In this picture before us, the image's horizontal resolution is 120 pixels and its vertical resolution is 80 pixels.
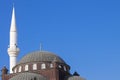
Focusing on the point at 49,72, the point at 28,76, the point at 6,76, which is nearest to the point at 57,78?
the point at 49,72

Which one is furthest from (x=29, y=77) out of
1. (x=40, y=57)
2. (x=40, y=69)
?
(x=40, y=57)

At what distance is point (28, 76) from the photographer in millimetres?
39906

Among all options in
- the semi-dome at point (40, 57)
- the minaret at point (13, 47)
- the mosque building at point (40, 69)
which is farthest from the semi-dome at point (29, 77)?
the minaret at point (13, 47)

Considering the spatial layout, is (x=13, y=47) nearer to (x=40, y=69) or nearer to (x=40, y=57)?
(x=40, y=57)

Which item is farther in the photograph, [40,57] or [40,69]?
[40,57]

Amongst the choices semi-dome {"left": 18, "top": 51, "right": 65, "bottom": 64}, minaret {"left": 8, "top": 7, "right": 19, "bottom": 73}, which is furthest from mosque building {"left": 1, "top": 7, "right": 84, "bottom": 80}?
minaret {"left": 8, "top": 7, "right": 19, "bottom": 73}

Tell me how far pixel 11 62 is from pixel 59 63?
13.8 metres

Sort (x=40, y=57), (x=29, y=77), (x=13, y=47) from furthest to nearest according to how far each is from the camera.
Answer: (x=13, y=47) → (x=40, y=57) → (x=29, y=77)

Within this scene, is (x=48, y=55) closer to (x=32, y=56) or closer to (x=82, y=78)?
(x=32, y=56)

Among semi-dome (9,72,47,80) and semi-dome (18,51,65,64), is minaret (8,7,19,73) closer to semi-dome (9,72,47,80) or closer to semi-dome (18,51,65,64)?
semi-dome (18,51,65,64)

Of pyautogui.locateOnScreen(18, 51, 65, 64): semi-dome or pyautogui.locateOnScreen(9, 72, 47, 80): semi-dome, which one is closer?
pyautogui.locateOnScreen(9, 72, 47, 80): semi-dome

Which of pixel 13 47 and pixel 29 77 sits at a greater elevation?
pixel 13 47

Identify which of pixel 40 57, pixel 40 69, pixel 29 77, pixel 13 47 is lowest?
pixel 29 77

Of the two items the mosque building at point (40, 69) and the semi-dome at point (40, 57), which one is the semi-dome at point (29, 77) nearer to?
the mosque building at point (40, 69)
